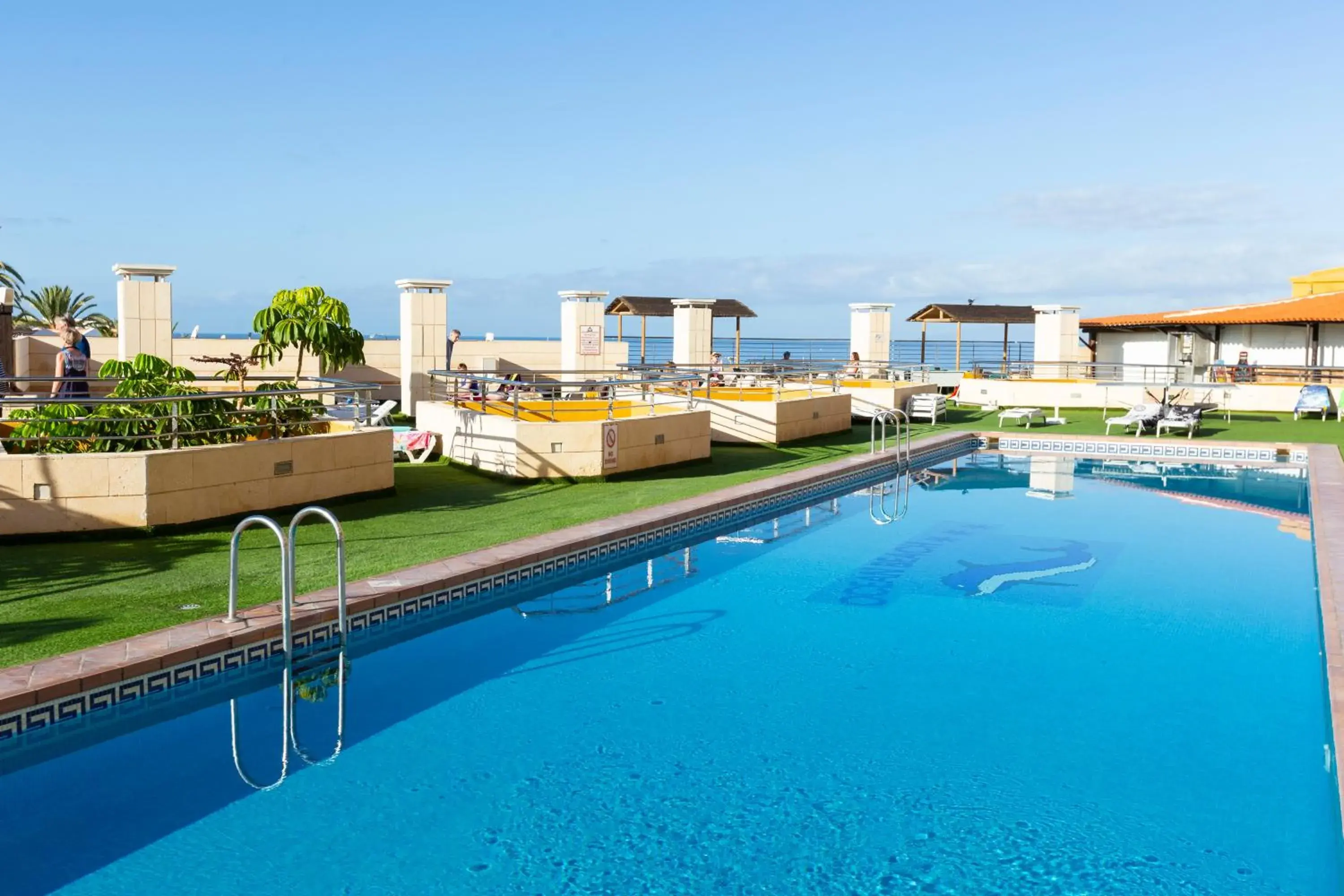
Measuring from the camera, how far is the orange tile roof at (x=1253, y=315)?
27895 mm

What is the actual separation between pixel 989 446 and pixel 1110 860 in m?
16.5

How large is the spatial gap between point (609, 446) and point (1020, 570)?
5.66m

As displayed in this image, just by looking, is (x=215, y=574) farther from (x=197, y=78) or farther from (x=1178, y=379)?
(x=1178, y=379)

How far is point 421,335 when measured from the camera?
19.5 m

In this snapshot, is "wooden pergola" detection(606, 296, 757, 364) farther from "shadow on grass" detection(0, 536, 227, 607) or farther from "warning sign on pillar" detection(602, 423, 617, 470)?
"shadow on grass" detection(0, 536, 227, 607)

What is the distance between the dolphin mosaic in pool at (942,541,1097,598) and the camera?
33.0 ft

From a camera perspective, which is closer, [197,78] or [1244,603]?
[1244,603]

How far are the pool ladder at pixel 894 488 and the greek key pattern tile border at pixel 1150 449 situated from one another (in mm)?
2404

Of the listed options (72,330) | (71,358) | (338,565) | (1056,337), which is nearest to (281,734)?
(338,565)

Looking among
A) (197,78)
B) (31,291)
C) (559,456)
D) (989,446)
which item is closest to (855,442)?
(989,446)

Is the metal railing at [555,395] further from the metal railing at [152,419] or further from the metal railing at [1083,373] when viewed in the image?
the metal railing at [1083,373]

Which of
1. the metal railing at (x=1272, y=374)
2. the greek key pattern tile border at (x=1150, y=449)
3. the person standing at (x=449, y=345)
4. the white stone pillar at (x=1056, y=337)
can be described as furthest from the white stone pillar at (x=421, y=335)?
the metal railing at (x=1272, y=374)

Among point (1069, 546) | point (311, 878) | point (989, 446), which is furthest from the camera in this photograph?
point (989, 446)

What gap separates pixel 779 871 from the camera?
466 cm
